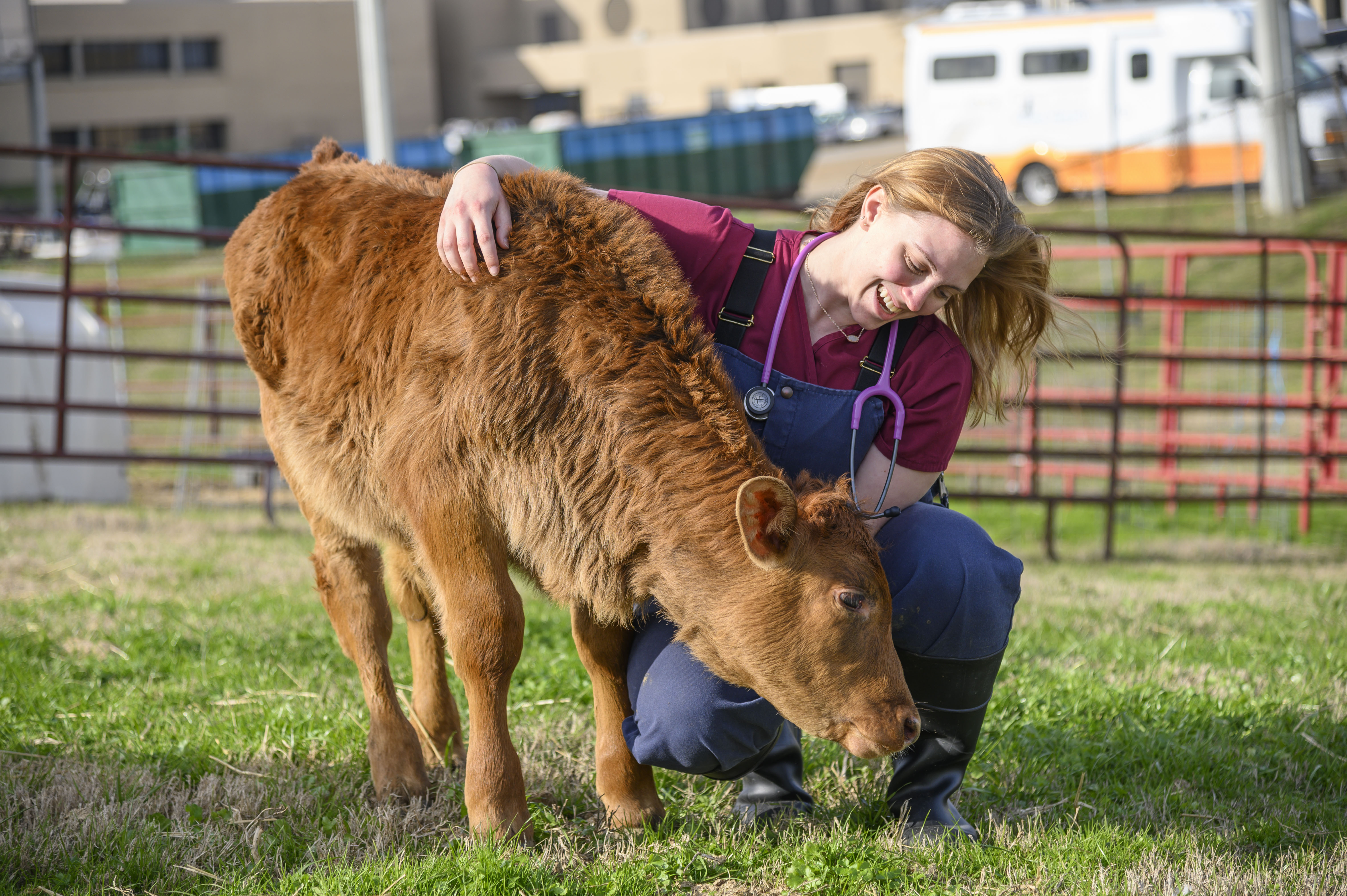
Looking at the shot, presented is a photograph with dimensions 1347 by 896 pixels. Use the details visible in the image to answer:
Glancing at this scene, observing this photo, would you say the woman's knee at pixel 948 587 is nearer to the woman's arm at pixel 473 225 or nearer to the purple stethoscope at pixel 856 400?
the purple stethoscope at pixel 856 400

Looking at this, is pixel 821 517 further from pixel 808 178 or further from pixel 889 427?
pixel 808 178

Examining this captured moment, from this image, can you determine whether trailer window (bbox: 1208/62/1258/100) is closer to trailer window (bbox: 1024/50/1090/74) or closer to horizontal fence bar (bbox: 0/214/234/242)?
trailer window (bbox: 1024/50/1090/74)

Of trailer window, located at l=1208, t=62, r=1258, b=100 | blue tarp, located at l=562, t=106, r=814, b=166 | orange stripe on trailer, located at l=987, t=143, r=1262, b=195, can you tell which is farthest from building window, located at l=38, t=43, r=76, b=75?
trailer window, located at l=1208, t=62, r=1258, b=100

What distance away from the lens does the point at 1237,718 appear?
3.83 meters

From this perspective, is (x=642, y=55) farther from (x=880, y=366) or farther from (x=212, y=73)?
(x=880, y=366)

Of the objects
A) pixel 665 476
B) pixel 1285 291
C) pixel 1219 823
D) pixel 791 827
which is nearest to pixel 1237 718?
pixel 1219 823

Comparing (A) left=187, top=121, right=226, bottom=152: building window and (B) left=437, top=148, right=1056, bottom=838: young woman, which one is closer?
(B) left=437, top=148, right=1056, bottom=838: young woman

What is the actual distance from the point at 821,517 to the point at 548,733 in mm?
1443

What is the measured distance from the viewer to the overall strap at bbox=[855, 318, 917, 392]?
9.43 feet

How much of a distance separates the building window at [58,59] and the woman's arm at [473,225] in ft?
168

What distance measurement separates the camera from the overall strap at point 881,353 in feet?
9.43

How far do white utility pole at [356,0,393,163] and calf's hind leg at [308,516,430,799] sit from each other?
600cm

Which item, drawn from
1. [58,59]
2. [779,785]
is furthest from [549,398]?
[58,59]

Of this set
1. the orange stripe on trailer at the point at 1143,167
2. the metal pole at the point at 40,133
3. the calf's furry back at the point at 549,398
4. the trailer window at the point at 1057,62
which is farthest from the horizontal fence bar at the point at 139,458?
the trailer window at the point at 1057,62
